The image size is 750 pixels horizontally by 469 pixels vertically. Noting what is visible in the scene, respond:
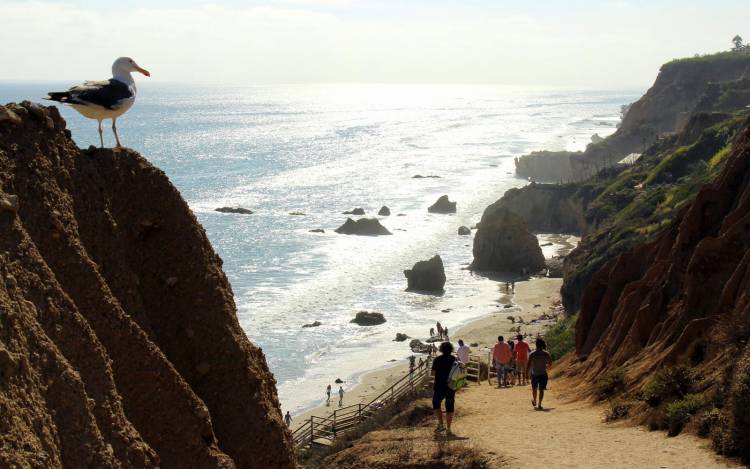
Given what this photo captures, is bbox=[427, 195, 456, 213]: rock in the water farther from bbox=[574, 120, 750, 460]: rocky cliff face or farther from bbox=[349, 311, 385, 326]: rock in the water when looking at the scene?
bbox=[574, 120, 750, 460]: rocky cliff face

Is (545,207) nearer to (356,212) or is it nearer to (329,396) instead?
(356,212)

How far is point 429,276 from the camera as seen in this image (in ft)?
198

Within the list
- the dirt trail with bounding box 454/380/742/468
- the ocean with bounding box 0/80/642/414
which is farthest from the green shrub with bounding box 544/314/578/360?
the ocean with bounding box 0/80/642/414

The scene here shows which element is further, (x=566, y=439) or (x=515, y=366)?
(x=515, y=366)

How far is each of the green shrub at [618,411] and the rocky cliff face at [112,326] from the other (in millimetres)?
7371

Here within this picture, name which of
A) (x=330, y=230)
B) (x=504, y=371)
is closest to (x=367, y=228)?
(x=330, y=230)

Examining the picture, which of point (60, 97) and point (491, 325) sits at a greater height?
point (60, 97)

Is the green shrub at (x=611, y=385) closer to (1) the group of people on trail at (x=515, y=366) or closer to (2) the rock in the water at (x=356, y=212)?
(1) the group of people on trail at (x=515, y=366)

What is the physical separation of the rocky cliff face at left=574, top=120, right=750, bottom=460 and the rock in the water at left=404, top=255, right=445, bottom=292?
34641mm

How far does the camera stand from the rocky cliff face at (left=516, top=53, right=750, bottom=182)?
10046cm

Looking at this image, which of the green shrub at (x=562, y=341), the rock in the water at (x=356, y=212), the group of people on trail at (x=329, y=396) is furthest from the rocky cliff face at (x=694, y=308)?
the rock in the water at (x=356, y=212)

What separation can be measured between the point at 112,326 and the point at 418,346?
38.4 metres

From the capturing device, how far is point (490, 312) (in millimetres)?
54688

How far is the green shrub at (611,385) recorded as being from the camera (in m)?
18.2
